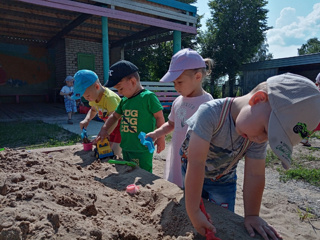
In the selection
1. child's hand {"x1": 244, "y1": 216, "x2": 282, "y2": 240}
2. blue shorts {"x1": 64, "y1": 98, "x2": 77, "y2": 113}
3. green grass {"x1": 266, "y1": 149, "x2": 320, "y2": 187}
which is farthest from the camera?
blue shorts {"x1": 64, "y1": 98, "x2": 77, "y2": 113}

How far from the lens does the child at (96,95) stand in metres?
2.46

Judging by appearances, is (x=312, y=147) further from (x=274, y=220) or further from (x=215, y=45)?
(x=215, y=45)

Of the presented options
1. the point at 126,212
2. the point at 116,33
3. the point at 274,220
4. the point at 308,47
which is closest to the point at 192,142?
the point at 126,212

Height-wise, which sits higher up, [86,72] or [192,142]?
[86,72]

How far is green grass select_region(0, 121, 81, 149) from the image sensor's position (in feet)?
15.1

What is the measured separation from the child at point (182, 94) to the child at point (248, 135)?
413 mm

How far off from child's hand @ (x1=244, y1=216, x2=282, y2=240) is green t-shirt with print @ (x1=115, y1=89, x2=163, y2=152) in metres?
1.27

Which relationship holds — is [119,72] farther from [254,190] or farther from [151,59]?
[151,59]

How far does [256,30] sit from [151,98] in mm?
20557

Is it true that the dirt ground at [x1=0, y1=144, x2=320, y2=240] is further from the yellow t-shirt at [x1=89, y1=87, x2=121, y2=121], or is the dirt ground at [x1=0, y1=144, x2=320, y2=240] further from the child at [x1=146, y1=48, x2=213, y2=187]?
the yellow t-shirt at [x1=89, y1=87, x2=121, y2=121]

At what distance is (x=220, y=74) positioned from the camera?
20141 mm

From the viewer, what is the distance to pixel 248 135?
944mm

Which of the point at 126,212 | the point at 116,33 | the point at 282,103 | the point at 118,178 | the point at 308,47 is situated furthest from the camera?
the point at 308,47

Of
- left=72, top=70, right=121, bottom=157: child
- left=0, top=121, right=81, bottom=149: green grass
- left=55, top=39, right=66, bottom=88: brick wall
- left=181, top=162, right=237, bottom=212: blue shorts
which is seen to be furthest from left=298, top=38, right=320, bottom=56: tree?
left=181, top=162, right=237, bottom=212: blue shorts
